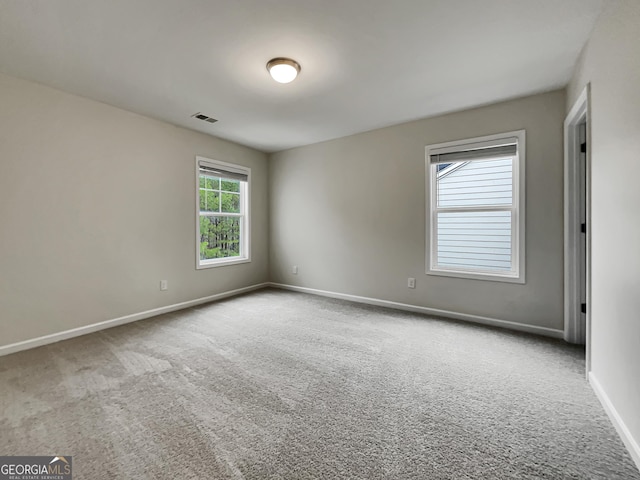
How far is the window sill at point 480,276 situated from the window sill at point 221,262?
3006mm

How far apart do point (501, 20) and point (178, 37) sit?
2283 millimetres

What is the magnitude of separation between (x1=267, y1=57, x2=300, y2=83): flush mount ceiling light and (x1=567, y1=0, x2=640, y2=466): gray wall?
2.06 meters

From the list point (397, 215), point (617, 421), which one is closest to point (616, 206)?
point (617, 421)

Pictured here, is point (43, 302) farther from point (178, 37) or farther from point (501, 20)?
point (501, 20)

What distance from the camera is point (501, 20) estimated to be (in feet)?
6.11

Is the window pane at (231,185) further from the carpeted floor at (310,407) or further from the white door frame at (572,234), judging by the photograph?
the white door frame at (572,234)

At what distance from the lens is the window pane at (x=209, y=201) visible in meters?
4.16

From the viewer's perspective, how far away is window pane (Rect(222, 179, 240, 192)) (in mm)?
4496

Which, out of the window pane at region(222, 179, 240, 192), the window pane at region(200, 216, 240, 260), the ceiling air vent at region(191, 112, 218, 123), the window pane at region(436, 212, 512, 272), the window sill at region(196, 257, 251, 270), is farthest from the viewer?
the window pane at region(222, 179, 240, 192)

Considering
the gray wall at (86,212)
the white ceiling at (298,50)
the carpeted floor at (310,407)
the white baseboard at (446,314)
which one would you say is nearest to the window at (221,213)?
the gray wall at (86,212)

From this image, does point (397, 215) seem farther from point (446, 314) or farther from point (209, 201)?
point (209, 201)

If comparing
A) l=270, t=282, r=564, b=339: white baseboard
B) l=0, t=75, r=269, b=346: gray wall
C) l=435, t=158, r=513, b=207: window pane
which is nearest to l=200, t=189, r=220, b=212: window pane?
l=0, t=75, r=269, b=346: gray wall

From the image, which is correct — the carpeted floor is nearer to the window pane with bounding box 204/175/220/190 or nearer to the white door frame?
the white door frame

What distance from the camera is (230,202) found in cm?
460
